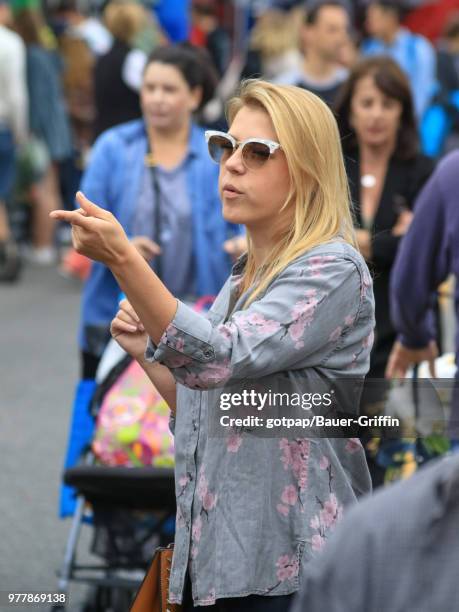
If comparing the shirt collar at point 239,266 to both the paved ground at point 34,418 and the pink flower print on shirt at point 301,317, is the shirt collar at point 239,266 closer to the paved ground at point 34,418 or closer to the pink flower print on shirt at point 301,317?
the pink flower print on shirt at point 301,317

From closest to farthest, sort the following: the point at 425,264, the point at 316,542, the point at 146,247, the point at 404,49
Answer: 1. the point at 316,542
2. the point at 425,264
3. the point at 146,247
4. the point at 404,49

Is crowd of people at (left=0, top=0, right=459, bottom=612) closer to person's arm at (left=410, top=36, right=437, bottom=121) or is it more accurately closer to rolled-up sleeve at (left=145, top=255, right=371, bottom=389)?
rolled-up sleeve at (left=145, top=255, right=371, bottom=389)

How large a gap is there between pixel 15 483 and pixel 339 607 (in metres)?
4.99

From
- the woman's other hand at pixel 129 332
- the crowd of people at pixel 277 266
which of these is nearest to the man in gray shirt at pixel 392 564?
the crowd of people at pixel 277 266

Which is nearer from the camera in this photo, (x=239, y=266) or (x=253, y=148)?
(x=253, y=148)

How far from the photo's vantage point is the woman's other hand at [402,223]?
5.28 meters

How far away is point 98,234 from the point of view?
2.42 meters

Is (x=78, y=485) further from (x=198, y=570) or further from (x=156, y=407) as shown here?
(x=198, y=570)

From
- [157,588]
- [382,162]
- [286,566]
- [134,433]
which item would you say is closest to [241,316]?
[286,566]

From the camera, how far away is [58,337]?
9680mm

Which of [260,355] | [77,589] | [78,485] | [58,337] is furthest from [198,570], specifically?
[58,337]

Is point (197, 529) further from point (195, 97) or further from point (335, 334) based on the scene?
point (195, 97)

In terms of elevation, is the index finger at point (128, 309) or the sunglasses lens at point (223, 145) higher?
the sunglasses lens at point (223, 145)

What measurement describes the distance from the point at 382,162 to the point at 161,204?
2.95ft
